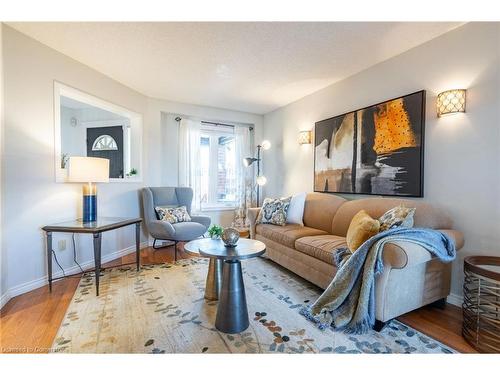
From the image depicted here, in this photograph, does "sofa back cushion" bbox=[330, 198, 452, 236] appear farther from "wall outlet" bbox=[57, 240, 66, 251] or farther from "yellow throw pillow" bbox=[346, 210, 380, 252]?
"wall outlet" bbox=[57, 240, 66, 251]

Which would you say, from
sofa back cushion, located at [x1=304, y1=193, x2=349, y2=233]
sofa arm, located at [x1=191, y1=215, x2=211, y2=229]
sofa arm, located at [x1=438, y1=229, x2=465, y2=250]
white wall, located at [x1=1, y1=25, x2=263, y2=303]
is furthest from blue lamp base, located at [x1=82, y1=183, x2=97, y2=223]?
sofa arm, located at [x1=438, y1=229, x2=465, y2=250]

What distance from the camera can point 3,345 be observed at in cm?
160

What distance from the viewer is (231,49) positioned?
246 centimetres

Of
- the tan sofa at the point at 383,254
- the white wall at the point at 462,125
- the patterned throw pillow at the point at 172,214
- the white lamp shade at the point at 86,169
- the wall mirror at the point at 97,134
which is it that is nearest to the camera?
the tan sofa at the point at 383,254

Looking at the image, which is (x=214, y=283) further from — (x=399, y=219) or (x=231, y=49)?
(x=231, y=49)

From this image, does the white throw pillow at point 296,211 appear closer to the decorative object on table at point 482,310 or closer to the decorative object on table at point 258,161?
the decorative object on table at point 258,161

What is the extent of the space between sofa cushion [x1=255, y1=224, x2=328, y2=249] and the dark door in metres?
2.74

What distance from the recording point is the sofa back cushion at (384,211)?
2.18m

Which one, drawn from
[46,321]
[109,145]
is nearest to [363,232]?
[46,321]

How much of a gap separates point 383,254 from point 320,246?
0.72 meters

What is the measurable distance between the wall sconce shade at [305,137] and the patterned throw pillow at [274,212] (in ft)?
3.29

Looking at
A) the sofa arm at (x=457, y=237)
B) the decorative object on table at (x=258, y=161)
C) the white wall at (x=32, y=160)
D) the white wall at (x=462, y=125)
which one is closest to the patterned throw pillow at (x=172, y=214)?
the white wall at (x=32, y=160)
